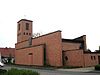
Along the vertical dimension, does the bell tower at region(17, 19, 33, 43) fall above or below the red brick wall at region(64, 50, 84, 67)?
above

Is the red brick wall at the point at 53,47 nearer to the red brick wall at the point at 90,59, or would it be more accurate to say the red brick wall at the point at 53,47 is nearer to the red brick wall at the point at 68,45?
the red brick wall at the point at 68,45

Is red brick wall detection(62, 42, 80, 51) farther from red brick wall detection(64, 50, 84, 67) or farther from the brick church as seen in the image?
red brick wall detection(64, 50, 84, 67)

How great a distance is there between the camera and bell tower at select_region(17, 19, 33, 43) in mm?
62969

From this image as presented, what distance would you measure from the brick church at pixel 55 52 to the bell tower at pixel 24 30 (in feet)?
17.2

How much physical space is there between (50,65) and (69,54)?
4.91 metres

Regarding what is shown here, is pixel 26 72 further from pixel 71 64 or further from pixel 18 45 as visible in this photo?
pixel 18 45

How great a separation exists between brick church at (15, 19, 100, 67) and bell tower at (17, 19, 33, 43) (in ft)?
17.2

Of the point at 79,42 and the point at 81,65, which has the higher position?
the point at 79,42

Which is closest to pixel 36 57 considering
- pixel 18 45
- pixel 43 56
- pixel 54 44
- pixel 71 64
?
pixel 43 56

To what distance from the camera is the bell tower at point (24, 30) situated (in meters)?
63.0

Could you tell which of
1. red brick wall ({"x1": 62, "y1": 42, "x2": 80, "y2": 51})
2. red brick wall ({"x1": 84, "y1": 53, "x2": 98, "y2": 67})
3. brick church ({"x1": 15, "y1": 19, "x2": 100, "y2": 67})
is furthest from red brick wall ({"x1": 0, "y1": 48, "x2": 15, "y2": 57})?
red brick wall ({"x1": 84, "y1": 53, "x2": 98, "y2": 67})

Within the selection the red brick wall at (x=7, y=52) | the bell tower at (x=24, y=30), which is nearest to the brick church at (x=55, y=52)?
the bell tower at (x=24, y=30)

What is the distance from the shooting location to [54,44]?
1727 inches

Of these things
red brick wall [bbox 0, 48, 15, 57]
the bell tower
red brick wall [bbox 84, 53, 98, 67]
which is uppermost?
the bell tower
